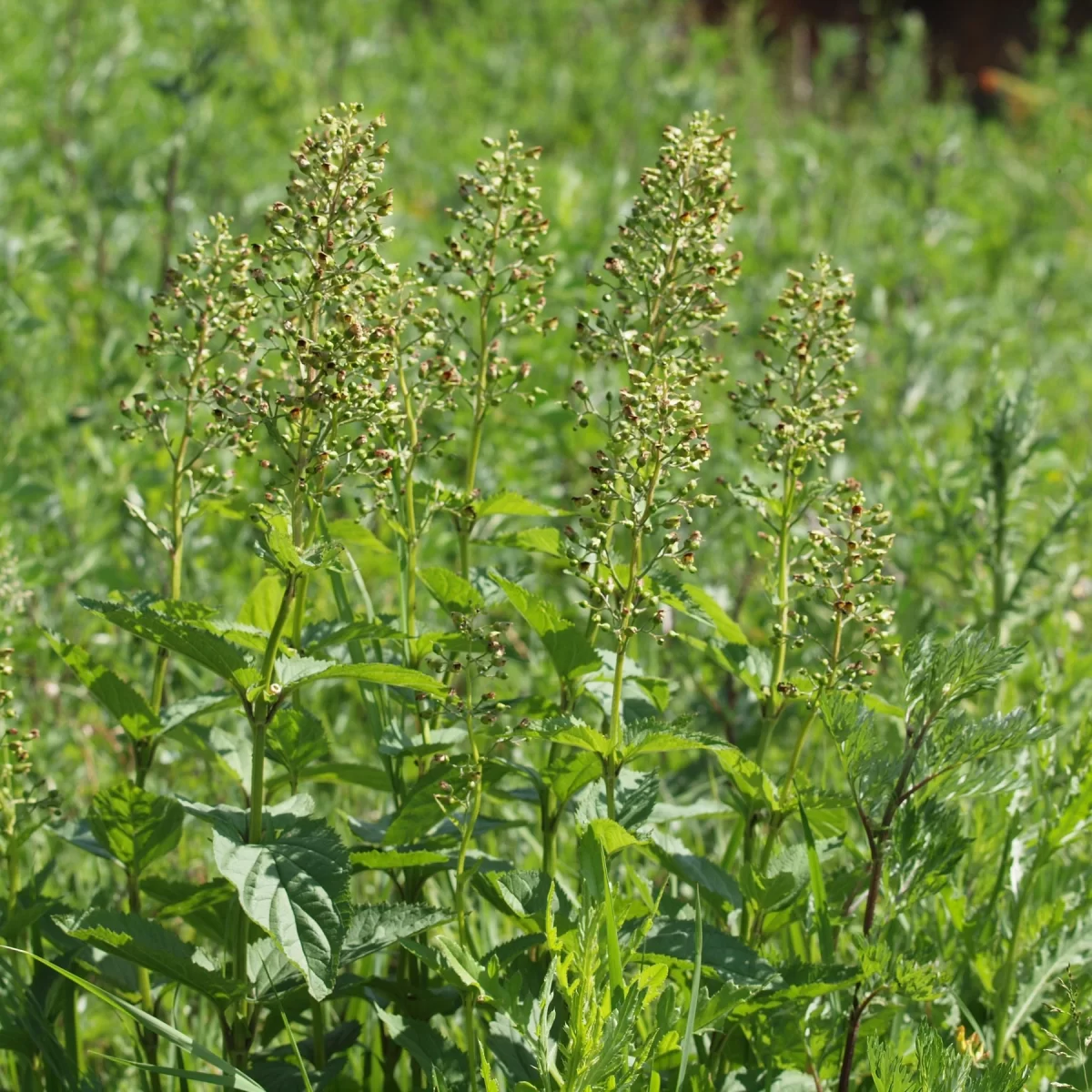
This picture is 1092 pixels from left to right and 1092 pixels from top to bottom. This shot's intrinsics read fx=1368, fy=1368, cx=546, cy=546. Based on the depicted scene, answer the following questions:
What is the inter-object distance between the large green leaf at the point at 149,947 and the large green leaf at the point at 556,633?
2.07 feet

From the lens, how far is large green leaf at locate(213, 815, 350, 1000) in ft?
5.44

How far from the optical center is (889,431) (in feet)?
16.5

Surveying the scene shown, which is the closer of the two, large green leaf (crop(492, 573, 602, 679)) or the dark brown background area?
large green leaf (crop(492, 573, 602, 679))

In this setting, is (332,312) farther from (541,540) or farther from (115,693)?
(115,693)

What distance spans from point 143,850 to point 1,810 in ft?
0.86

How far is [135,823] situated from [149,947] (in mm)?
216

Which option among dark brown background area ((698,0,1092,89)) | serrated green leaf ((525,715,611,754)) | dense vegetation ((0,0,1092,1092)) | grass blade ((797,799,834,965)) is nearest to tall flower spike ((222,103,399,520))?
dense vegetation ((0,0,1092,1092))

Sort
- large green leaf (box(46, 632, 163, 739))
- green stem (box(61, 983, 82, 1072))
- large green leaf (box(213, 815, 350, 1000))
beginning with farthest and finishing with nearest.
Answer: green stem (box(61, 983, 82, 1072)) < large green leaf (box(46, 632, 163, 739)) < large green leaf (box(213, 815, 350, 1000))

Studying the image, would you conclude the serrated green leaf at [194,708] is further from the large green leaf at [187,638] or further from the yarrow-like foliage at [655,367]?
the yarrow-like foliage at [655,367]

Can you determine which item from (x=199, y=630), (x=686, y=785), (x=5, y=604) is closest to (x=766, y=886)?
(x=199, y=630)

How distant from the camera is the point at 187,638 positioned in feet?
5.76

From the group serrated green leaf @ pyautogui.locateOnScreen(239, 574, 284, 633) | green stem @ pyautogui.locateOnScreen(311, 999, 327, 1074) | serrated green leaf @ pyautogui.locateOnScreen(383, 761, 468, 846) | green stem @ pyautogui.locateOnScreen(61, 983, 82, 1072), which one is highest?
serrated green leaf @ pyautogui.locateOnScreen(239, 574, 284, 633)

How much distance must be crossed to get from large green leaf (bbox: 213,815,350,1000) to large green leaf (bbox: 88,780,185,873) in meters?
0.22

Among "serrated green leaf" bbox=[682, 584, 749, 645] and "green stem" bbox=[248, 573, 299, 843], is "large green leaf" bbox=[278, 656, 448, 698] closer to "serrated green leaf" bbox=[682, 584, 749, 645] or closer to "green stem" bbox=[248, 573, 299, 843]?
"green stem" bbox=[248, 573, 299, 843]
